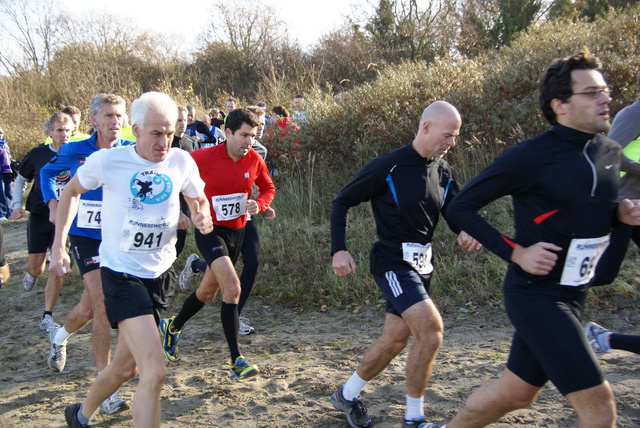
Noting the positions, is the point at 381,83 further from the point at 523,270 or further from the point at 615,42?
the point at 523,270

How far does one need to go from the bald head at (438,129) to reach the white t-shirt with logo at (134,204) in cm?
157

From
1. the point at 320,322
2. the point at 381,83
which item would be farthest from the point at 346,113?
the point at 320,322

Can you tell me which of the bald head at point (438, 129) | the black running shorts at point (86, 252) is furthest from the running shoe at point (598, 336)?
the black running shorts at point (86, 252)

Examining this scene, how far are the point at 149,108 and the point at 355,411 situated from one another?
235cm

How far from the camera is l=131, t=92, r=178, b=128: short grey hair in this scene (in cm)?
329

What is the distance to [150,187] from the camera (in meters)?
3.39

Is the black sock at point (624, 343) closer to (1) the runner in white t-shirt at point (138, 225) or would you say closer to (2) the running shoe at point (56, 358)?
(1) the runner in white t-shirt at point (138, 225)

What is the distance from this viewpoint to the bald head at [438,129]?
3629mm

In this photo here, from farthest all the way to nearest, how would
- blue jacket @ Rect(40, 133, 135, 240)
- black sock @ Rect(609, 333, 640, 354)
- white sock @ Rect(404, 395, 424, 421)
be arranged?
blue jacket @ Rect(40, 133, 135, 240), white sock @ Rect(404, 395, 424, 421), black sock @ Rect(609, 333, 640, 354)

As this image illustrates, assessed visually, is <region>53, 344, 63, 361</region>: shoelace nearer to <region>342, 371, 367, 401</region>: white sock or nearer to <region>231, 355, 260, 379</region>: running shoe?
<region>231, 355, 260, 379</region>: running shoe

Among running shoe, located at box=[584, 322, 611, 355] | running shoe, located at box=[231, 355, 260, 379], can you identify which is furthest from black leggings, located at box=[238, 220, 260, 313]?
running shoe, located at box=[584, 322, 611, 355]

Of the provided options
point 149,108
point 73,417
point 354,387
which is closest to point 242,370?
point 354,387

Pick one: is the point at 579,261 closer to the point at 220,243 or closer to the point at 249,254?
the point at 220,243

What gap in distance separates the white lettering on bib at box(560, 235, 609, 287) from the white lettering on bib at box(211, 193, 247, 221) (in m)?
3.24
